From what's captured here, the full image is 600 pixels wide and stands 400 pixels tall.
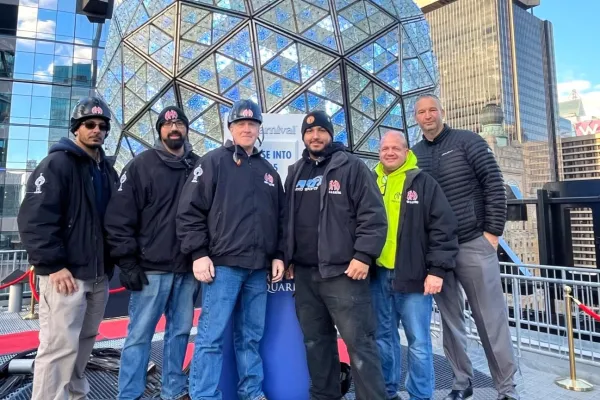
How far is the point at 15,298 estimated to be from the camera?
6.72 m

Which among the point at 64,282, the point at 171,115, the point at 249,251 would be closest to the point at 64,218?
the point at 64,282

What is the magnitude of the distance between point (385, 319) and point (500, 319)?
0.95 meters

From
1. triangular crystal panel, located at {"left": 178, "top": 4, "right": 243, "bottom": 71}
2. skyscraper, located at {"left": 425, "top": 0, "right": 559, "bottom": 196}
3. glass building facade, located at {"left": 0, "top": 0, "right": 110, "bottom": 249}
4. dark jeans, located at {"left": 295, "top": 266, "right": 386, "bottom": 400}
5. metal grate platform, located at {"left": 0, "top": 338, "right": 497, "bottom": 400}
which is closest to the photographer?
dark jeans, located at {"left": 295, "top": 266, "right": 386, "bottom": 400}

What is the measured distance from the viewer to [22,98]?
88.6 ft

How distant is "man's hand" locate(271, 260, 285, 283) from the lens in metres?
3.00

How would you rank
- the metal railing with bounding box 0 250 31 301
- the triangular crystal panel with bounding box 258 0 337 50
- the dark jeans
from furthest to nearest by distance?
the metal railing with bounding box 0 250 31 301, the triangular crystal panel with bounding box 258 0 337 50, the dark jeans

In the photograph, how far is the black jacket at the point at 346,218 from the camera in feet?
9.00

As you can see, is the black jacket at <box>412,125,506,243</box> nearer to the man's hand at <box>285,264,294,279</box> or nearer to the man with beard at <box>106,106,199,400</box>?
the man's hand at <box>285,264,294,279</box>

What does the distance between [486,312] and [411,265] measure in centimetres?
84

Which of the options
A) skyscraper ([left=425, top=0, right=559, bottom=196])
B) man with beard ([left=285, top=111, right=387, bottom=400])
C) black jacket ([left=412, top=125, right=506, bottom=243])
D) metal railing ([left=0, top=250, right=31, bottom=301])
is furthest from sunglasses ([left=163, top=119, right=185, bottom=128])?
skyscraper ([left=425, top=0, right=559, bottom=196])

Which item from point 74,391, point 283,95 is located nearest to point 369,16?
point 283,95

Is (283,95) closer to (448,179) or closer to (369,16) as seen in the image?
(369,16)

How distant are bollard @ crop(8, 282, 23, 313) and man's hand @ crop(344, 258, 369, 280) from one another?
649 centimetres

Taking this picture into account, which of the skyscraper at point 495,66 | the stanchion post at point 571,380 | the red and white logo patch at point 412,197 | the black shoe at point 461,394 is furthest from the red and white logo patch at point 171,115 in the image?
the skyscraper at point 495,66
